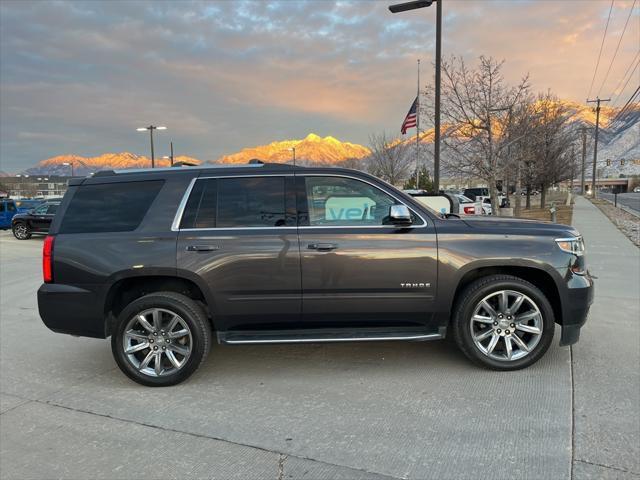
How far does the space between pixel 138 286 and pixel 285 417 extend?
1.82 meters

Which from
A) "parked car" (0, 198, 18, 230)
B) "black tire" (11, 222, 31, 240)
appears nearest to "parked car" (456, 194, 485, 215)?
"black tire" (11, 222, 31, 240)

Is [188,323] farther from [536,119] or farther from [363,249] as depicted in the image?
[536,119]

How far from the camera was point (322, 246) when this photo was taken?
4.03 m

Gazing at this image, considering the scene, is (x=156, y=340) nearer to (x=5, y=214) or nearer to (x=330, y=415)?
(x=330, y=415)

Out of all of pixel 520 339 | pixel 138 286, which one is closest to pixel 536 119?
pixel 520 339

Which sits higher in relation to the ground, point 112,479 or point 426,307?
point 426,307

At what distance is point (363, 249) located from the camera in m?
4.04

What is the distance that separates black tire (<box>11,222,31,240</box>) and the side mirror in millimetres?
19326

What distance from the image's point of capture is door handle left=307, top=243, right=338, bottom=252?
159 inches

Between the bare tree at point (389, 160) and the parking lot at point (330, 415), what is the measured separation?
129 ft

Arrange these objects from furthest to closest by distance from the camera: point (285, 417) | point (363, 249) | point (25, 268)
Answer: point (25, 268), point (363, 249), point (285, 417)

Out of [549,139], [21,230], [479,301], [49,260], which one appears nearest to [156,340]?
[49,260]

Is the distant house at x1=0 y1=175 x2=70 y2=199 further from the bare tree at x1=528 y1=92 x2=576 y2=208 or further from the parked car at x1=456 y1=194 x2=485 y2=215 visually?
the parked car at x1=456 y1=194 x2=485 y2=215

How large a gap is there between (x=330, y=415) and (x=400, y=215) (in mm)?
1654
